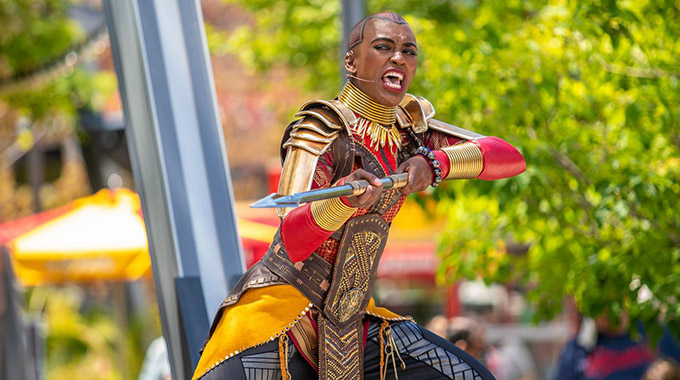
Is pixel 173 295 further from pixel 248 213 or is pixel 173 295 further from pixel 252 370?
pixel 248 213

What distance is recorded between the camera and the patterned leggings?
3.19 meters

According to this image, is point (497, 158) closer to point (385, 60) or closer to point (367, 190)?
point (385, 60)

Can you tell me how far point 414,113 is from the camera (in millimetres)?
3422

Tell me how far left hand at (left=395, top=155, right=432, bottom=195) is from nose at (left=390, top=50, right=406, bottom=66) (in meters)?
0.31

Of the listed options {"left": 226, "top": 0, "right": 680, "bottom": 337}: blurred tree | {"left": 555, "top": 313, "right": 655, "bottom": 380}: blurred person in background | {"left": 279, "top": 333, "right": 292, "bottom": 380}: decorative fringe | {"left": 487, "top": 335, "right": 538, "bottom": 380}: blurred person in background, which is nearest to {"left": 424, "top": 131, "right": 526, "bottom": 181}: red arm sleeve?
{"left": 279, "top": 333, "right": 292, "bottom": 380}: decorative fringe

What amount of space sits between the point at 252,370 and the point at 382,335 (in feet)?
1.62

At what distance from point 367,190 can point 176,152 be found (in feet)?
6.80

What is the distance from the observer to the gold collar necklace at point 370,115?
10.6ft

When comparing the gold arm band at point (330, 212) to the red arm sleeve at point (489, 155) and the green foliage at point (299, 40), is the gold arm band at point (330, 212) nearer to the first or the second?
the red arm sleeve at point (489, 155)

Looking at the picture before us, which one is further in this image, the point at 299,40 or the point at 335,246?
the point at 299,40

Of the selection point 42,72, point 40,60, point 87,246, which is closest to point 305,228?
point 87,246

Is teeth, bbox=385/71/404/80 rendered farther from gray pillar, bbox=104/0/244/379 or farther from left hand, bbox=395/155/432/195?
gray pillar, bbox=104/0/244/379

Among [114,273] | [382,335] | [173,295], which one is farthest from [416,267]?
[382,335]

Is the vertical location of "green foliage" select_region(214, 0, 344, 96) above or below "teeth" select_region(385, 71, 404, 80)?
below
